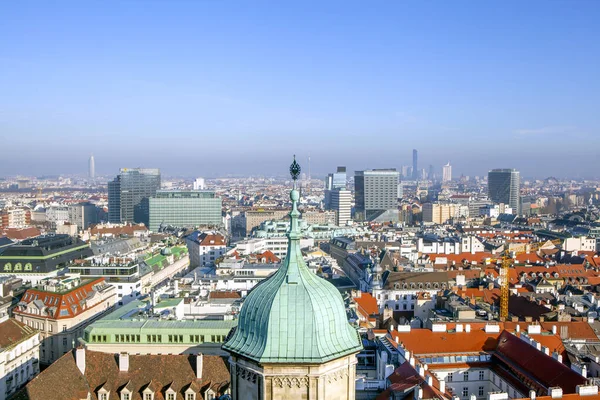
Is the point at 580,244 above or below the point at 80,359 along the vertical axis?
below

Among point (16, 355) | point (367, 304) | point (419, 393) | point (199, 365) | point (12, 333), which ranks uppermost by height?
point (419, 393)

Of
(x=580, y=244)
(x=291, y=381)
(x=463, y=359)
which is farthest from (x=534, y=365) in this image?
(x=580, y=244)

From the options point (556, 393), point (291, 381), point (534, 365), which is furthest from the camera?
point (534, 365)

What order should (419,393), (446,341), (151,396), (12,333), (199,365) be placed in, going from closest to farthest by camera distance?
(419,393), (151,396), (199,365), (446,341), (12,333)

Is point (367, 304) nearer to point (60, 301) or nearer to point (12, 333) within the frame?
point (60, 301)

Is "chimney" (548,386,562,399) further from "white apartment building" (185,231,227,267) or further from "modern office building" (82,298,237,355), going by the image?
"white apartment building" (185,231,227,267)

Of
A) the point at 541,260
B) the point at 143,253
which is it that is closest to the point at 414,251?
the point at 541,260
